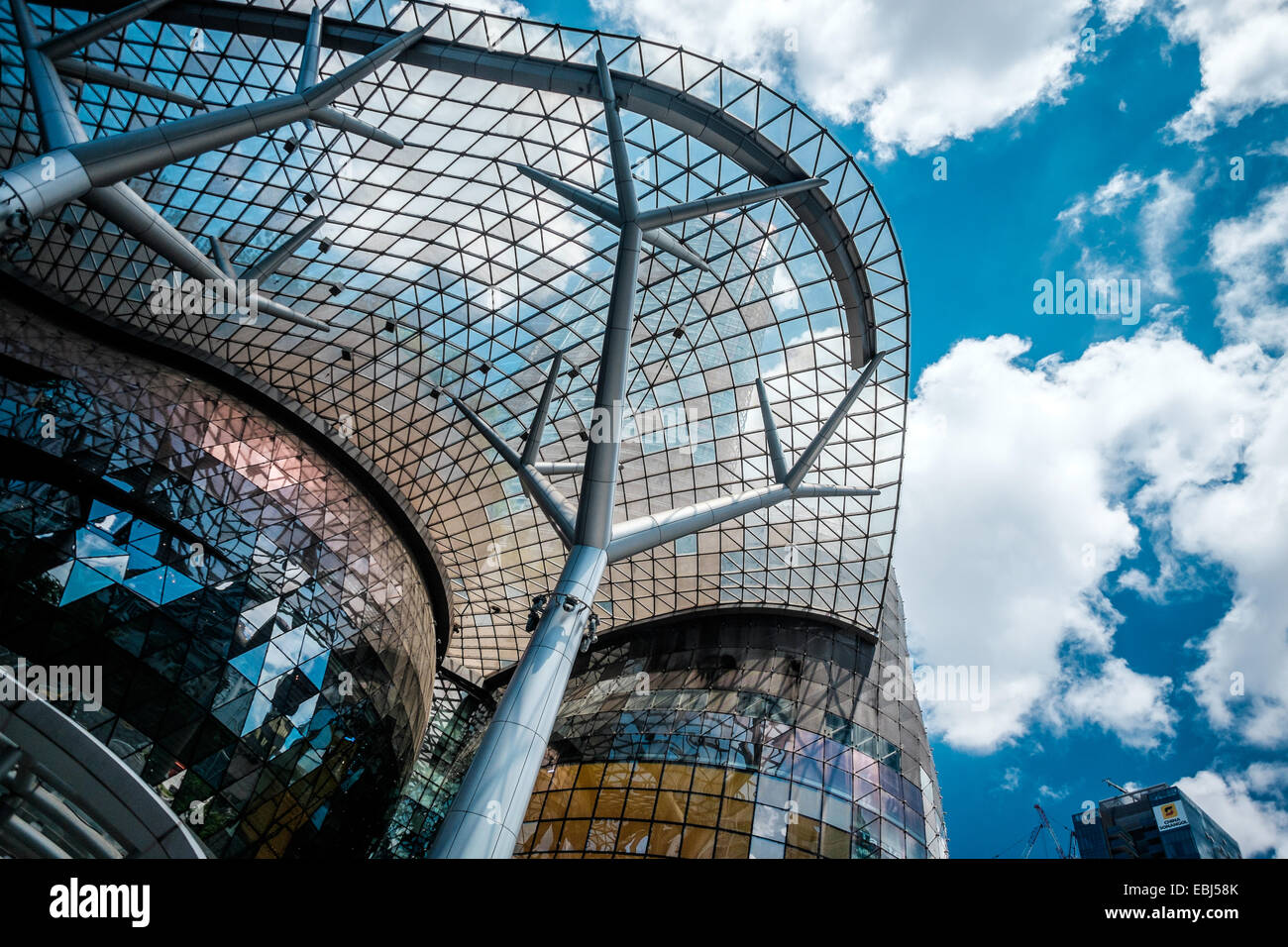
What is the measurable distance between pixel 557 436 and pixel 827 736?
23121 mm

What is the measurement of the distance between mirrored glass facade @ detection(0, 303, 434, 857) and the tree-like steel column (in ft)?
46.8

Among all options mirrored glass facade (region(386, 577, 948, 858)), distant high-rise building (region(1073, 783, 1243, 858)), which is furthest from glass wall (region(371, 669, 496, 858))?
distant high-rise building (region(1073, 783, 1243, 858))

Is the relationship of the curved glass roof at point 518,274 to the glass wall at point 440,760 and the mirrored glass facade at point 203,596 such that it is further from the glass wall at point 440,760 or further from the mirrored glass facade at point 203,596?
the glass wall at point 440,760

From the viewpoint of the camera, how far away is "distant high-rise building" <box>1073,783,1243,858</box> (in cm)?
11056

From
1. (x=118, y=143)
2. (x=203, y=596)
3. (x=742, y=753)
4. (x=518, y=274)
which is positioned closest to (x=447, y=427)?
(x=518, y=274)

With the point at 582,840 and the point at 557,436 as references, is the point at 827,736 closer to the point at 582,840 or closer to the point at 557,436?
the point at 582,840

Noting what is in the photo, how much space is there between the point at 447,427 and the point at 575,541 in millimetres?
32421

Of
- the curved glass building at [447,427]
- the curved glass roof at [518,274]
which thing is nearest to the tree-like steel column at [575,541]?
the curved glass building at [447,427]

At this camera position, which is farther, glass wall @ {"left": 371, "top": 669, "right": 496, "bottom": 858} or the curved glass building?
glass wall @ {"left": 371, "top": 669, "right": 496, "bottom": 858}

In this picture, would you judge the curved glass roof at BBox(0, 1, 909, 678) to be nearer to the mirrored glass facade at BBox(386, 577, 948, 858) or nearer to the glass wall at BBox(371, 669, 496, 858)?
the mirrored glass facade at BBox(386, 577, 948, 858)

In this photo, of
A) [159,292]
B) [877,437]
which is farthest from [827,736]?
[159,292]

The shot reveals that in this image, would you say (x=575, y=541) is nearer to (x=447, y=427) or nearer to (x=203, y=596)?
(x=203, y=596)

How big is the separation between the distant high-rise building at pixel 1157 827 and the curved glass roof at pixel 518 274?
10478 cm

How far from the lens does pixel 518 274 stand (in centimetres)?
4038
